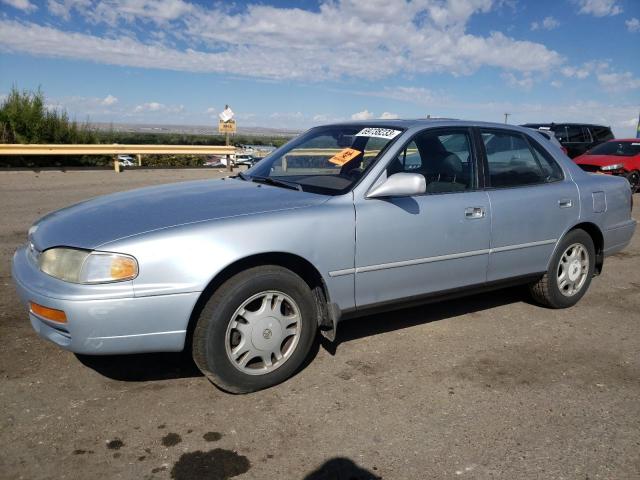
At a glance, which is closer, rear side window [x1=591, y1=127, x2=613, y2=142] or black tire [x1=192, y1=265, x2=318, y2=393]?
black tire [x1=192, y1=265, x2=318, y2=393]

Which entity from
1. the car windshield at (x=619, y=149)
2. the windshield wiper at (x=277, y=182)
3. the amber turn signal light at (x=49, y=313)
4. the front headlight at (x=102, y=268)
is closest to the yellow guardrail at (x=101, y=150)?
the car windshield at (x=619, y=149)

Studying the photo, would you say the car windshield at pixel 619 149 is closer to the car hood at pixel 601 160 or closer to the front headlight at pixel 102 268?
the car hood at pixel 601 160

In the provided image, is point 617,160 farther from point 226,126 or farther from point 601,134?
point 226,126

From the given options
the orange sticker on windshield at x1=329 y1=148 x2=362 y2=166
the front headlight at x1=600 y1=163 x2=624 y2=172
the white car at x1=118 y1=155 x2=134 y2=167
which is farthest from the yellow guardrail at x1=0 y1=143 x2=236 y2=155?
the orange sticker on windshield at x1=329 y1=148 x2=362 y2=166

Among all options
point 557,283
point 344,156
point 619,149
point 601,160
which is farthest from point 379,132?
point 619,149

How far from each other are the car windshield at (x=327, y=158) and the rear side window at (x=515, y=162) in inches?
33.3

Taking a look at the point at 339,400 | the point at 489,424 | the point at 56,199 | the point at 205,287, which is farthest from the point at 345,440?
the point at 56,199

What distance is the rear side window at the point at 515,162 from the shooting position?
4.23 meters

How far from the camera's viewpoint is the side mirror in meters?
3.41

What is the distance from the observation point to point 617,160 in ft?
47.1

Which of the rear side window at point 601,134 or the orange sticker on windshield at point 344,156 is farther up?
the rear side window at point 601,134

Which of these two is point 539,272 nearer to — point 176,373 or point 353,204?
point 353,204

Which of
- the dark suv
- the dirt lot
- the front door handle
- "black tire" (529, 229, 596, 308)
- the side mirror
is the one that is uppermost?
the dark suv

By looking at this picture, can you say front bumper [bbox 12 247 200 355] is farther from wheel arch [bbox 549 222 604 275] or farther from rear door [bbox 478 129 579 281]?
wheel arch [bbox 549 222 604 275]
